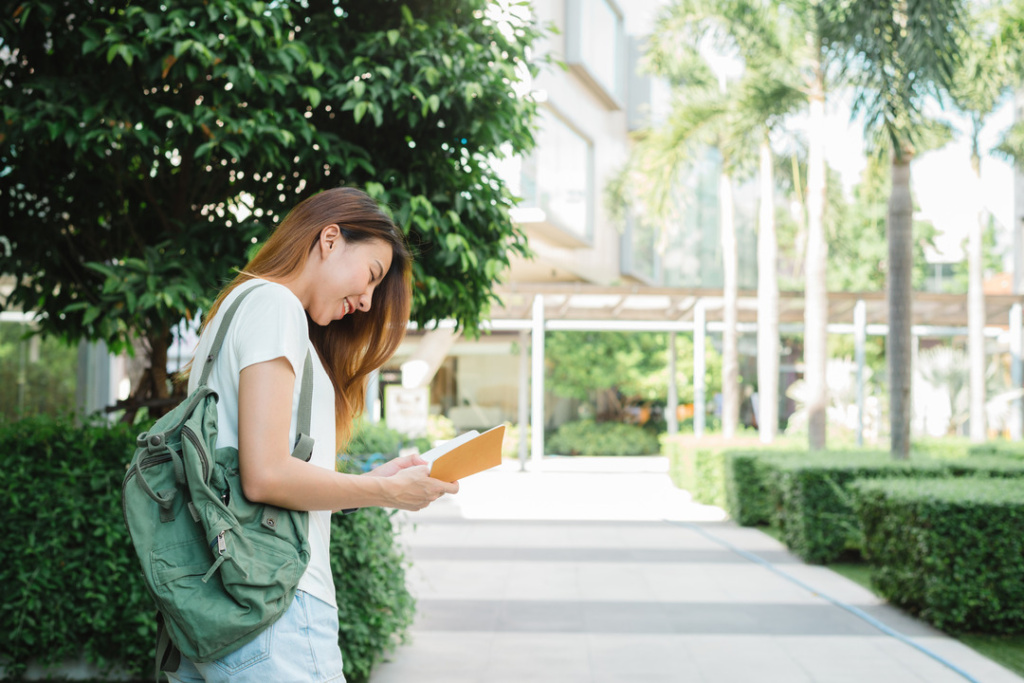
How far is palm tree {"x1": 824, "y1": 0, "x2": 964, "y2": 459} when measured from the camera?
8.52 metres

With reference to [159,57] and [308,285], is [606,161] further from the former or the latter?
[308,285]

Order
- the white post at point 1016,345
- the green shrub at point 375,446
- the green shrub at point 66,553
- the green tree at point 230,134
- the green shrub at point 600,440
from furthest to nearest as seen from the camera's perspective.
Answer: the green shrub at point 600,440, the white post at point 1016,345, the green shrub at point 375,446, the green shrub at point 66,553, the green tree at point 230,134

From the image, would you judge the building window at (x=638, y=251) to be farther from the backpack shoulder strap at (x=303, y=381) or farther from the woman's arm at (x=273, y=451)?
the woman's arm at (x=273, y=451)

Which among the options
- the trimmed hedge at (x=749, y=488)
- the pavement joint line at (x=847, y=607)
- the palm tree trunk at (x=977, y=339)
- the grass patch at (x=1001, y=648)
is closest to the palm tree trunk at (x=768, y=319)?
the trimmed hedge at (x=749, y=488)

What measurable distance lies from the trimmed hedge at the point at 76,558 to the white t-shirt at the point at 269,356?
3043mm

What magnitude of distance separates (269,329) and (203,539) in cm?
40

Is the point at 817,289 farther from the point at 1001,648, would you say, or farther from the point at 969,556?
the point at 1001,648

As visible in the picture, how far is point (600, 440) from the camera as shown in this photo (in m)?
25.0

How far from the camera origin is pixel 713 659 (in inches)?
226

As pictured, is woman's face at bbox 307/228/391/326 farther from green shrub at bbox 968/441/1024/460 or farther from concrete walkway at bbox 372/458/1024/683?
green shrub at bbox 968/441/1024/460

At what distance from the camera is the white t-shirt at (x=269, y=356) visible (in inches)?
66.3

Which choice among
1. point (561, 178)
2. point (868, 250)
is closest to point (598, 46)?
point (561, 178)

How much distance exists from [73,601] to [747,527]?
9.02 meters

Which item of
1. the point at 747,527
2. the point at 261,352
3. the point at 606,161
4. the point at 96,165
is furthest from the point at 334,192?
the point at 606,161
